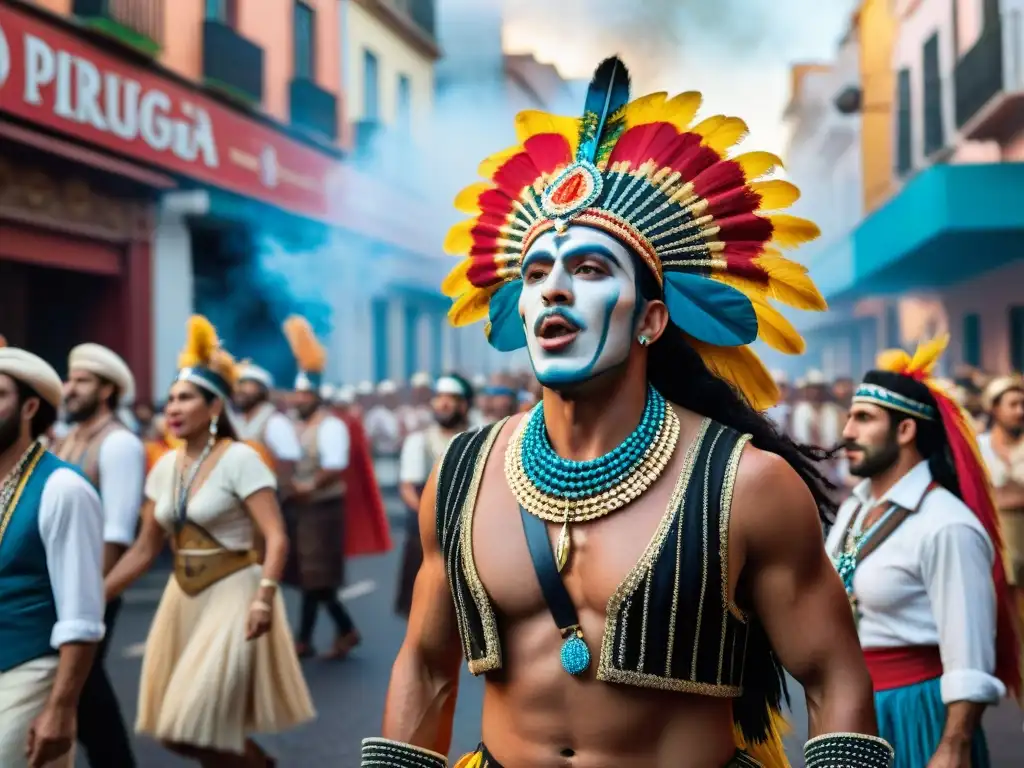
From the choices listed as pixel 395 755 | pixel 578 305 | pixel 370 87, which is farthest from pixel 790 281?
Result: pixel 370 87

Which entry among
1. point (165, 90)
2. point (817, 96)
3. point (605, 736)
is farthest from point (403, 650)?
point (817, 96)

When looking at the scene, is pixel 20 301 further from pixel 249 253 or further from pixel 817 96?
pixel 817 96

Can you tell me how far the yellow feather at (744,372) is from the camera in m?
3.44

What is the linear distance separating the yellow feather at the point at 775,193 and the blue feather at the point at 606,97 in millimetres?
347

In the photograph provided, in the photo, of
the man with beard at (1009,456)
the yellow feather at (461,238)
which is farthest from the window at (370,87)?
the yellow feather at (461,238)

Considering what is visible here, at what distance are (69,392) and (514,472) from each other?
13.0 feet

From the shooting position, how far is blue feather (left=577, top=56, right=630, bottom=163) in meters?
3.42

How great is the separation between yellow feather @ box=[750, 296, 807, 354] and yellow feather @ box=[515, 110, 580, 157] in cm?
54

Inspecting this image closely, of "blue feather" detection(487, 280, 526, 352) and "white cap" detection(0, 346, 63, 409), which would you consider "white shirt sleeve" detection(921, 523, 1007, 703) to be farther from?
"white cap" detection(0, 346, 63, 409)

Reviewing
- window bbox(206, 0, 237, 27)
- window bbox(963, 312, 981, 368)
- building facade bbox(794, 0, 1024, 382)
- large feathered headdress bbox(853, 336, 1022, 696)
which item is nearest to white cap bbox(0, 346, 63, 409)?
large feathered headdress bbox(853, 336, 1022, 696)

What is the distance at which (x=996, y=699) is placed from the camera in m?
4.33

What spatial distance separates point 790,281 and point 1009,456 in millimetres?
6553

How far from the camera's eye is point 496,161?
3582 mm

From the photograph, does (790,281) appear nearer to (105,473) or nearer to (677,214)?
(677,214)
